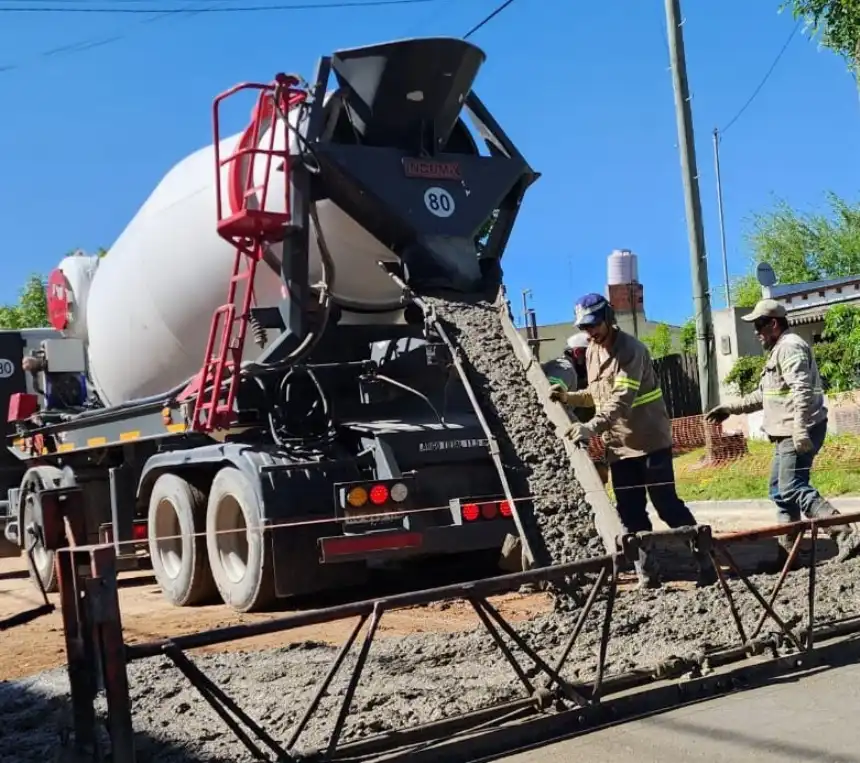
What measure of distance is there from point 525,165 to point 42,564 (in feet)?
20.0

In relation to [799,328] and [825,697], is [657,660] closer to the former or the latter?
[825,697]

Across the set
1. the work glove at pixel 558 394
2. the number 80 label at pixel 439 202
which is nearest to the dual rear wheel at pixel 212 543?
the work glove at pixel 558 394

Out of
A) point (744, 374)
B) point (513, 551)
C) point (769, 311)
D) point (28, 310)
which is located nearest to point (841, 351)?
point (744, 374)

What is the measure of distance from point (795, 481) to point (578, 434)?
4.82 ft

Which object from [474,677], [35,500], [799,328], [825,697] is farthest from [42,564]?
[799,328]

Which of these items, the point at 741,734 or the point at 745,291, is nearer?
the point at 741,734

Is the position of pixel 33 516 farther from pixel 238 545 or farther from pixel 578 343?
pixel 578 343

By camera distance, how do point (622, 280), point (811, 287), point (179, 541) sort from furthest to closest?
point (622, 280), point (811, 287), point (179, 541)

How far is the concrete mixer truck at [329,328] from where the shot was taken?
662 cm

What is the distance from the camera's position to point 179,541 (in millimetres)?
7938

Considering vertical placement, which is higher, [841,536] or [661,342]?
[661,342]

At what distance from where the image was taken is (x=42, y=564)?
10.2 m

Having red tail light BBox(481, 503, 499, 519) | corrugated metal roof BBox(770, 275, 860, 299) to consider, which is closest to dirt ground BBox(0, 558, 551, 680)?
red tail light BBox(481, 503, 499, 519)

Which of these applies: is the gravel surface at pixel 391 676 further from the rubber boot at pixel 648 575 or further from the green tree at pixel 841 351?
the green tree at pixel 841 351
